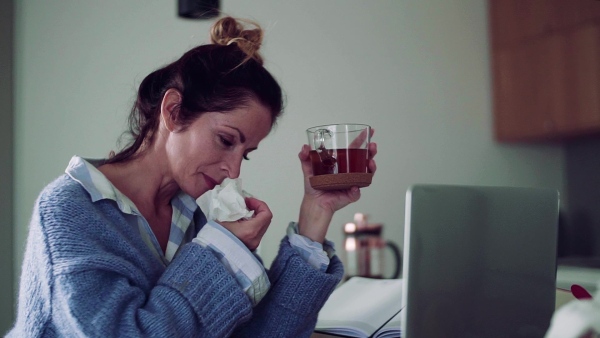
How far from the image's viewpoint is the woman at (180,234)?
90 cm

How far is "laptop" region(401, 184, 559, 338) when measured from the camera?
78cm

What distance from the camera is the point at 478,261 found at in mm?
849

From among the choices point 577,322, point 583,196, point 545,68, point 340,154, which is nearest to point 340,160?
point 340,154

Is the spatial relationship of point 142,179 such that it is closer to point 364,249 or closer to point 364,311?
point 364,311

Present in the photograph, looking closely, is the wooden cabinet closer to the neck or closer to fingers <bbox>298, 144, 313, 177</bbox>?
fingers <bbox>298, 144, 313, 177</bbox>

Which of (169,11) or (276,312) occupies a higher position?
(169,11)

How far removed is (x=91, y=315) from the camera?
0.87 m

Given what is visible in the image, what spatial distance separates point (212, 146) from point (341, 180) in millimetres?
281

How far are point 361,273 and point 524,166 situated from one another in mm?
1260

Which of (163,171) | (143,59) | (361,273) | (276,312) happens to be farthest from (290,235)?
(143,59)

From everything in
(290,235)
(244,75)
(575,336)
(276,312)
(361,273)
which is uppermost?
(244,75)

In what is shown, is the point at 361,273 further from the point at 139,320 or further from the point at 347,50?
the point at 139,320

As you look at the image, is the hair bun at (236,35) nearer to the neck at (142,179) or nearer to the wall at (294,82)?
the neck at (142,179)

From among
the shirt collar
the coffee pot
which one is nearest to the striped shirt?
the shirt collar
